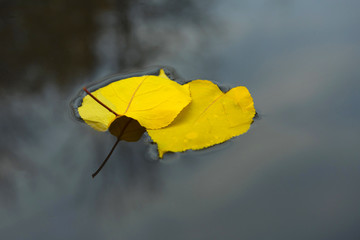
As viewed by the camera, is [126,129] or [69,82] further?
[69,82]

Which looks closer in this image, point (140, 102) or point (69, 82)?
point (140, 102)

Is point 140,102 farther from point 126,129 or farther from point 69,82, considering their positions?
point 69,82

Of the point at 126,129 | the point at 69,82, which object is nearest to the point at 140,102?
the point at 126,129

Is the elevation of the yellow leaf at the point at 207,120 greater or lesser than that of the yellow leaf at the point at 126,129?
greater

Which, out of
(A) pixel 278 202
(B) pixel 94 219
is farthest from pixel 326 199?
(B) pixel 94 219

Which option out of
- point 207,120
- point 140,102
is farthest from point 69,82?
point 207,120

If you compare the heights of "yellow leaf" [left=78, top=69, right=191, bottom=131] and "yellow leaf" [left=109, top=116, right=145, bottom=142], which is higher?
"yellow leaf" [left=78, top=69, right=191, bottom=131]
